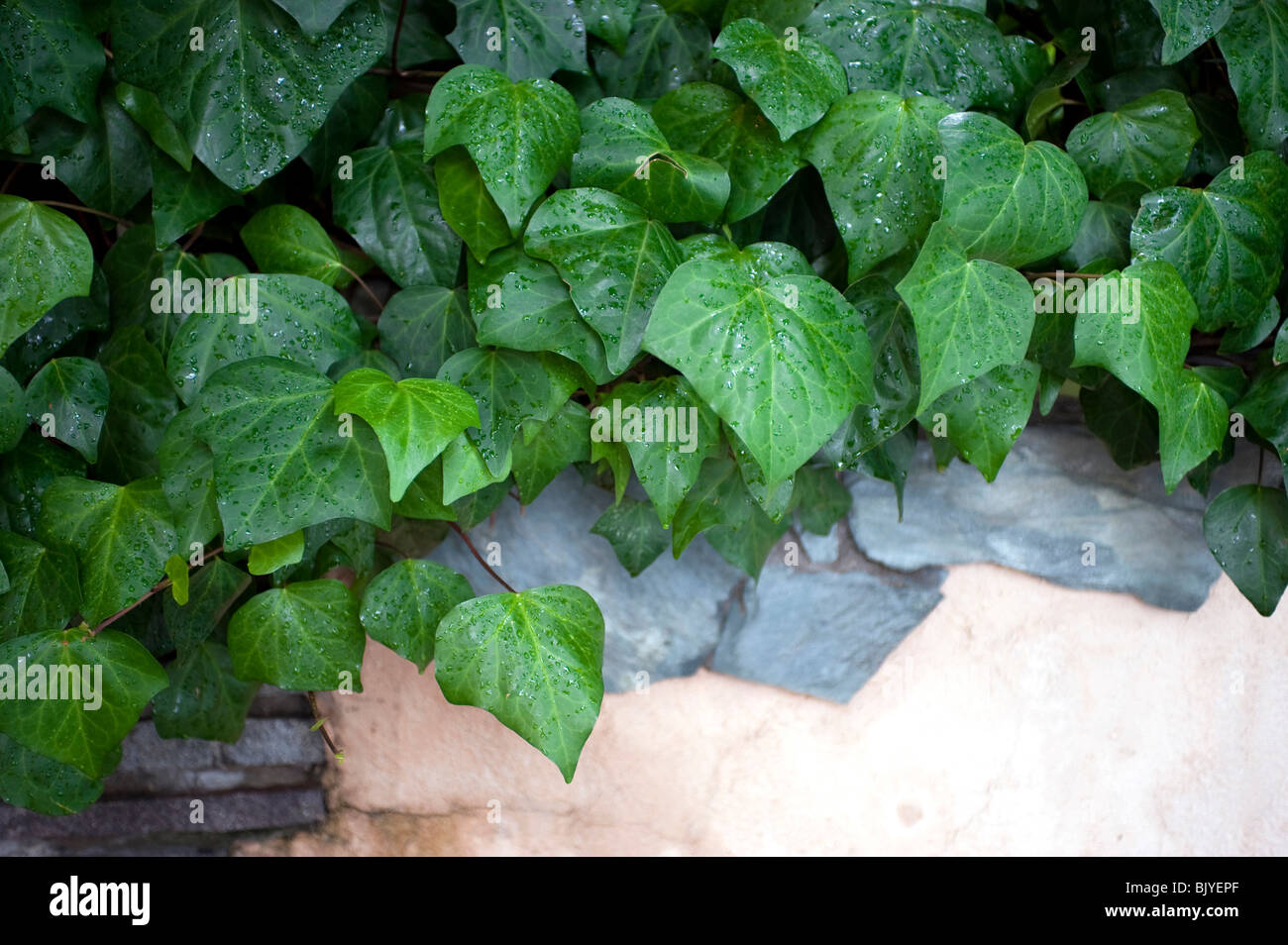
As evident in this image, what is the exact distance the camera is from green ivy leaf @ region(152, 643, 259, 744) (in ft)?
4.09

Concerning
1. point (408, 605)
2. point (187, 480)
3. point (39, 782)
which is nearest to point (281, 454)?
point (187, 480)

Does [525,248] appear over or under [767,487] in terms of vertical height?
over

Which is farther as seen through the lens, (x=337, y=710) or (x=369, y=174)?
(x=337, y=710)

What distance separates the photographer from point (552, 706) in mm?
1033

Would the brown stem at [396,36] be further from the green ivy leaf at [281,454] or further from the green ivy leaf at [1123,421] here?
the green ivy leaf at [1123,421]

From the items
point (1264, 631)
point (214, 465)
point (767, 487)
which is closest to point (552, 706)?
point (767, 487)

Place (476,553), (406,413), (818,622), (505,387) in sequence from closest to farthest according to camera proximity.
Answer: (406,413) < (505,387) < (476,553) < (818,622)

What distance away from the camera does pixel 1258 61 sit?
1110 millimetres

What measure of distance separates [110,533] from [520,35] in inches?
27.0

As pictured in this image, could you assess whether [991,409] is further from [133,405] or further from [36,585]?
[36,585]

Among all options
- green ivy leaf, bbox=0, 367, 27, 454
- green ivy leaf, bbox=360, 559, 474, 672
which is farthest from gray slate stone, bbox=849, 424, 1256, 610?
green ivy leaf, bbox=0, 367, 27, 454

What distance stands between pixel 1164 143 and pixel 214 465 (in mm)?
1045

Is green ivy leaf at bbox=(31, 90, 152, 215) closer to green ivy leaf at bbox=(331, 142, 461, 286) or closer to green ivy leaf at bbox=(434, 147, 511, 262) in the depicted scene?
green ivy leaf at bbox=(331, 142, 461, 286)

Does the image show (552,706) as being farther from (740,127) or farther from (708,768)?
(740,127)
